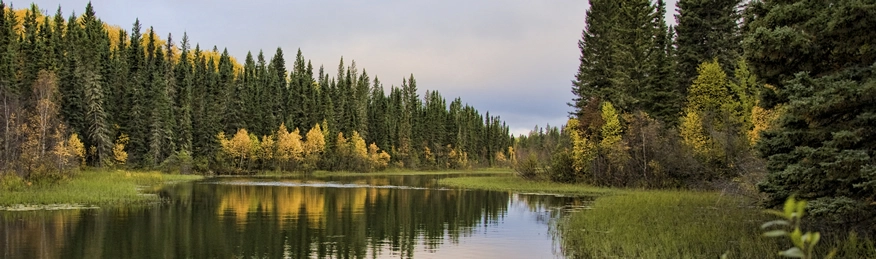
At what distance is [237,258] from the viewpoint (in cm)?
1970

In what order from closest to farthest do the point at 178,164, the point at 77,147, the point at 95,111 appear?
the point at 77,147
the point at 95,111
the point at 178,164

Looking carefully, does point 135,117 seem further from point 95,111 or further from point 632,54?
point 632,54

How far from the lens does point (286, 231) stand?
26312mm

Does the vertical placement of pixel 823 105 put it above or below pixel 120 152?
below

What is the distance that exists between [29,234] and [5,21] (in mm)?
94987

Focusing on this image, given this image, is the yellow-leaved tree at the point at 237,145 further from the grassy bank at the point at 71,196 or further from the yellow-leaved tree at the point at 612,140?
the yellow-leaved tree at the point at 612,140

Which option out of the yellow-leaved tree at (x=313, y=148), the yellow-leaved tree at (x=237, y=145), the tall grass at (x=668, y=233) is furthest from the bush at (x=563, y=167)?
the yellow-leaved tree at (x=237, y=145)

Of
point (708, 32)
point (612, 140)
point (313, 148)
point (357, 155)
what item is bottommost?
point (612, 140)

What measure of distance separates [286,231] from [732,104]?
35323mm

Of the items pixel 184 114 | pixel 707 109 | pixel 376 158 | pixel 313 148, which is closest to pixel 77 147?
pixel 184 114

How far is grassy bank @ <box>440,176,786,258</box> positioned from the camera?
16.9m

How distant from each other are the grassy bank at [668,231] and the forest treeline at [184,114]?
3616 centimetres

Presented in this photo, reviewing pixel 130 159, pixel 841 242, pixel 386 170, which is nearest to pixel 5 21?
pixel 130 159

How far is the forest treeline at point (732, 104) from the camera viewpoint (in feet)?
46.0
